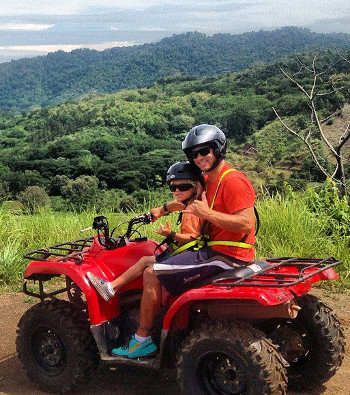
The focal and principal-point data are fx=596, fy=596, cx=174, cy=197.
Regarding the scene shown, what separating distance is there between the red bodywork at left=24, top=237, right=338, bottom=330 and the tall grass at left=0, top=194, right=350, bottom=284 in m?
3.07

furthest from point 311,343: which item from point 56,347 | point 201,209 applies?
point 56,347

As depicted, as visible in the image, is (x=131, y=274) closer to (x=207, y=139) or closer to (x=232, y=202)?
(x=232, y=202)

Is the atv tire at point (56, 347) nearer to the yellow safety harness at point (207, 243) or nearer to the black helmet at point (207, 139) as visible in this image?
the yellow safety harness at point (207, 243)

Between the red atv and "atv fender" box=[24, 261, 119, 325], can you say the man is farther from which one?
"atv fender" box=[24, 261, 119, 325]

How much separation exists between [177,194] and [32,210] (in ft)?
20.7


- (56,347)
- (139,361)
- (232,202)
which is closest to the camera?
(232,202)

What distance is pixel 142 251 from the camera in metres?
3.97

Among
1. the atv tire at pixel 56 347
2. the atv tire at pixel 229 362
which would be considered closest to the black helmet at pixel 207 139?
the atv tire at pixel 229 362

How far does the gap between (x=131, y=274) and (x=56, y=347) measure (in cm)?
80

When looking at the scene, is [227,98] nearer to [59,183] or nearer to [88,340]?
[59,183]

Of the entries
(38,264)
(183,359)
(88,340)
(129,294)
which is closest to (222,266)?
(183,359)

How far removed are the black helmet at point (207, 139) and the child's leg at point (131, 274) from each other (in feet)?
2.54

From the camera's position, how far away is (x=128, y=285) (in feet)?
13.1

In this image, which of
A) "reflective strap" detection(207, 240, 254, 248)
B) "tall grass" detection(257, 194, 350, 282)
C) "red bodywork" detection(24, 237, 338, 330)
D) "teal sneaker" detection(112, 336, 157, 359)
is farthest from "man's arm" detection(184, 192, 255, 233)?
"tall grass" detection(257, 194, 350, 282)
